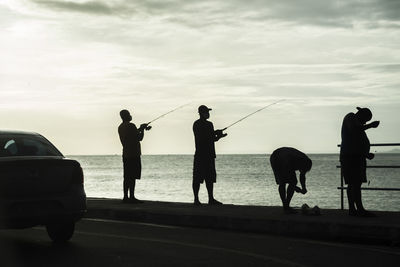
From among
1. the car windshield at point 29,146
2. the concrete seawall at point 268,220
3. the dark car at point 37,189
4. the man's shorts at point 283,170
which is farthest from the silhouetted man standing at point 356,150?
the car windshield at point 29,146

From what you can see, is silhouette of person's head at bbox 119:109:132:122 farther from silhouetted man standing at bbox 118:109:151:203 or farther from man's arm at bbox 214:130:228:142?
man's arm at bbox 214:130:228:142

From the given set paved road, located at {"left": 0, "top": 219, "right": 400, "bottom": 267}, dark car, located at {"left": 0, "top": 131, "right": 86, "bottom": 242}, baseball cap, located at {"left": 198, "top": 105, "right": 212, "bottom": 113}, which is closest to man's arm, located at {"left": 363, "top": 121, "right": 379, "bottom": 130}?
paved road, located at {"left": 0, "top": 219, "right": 400, "bottom": 267}

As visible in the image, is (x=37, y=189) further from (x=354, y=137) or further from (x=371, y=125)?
(x=371, y=125)

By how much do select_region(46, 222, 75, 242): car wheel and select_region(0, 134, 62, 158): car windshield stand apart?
3.43 ft

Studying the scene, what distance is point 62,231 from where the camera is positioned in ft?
34.8

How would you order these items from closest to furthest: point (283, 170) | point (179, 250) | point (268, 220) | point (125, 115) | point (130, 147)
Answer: point (179, 250) → point (268, 220) → point (283, 170) → point (125, 115) → point (130, 147)

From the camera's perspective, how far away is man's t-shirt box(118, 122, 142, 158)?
16.5 m

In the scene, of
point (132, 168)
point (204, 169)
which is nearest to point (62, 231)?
point (204, 169)

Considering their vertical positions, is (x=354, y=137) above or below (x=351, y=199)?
above

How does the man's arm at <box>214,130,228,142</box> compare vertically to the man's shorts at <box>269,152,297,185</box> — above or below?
above

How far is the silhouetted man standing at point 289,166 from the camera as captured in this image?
12.8 meters

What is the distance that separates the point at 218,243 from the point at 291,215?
9.72 ft

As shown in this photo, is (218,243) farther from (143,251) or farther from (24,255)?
(24,255)

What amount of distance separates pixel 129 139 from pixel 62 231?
6085 mm
